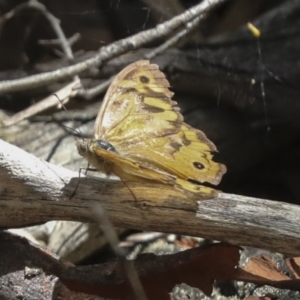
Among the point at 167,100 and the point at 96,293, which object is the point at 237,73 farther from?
the point at 96,293

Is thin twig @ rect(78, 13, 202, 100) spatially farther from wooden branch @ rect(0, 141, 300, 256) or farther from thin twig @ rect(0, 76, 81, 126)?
wooden branch @ rect(0, 141, 300, 256)

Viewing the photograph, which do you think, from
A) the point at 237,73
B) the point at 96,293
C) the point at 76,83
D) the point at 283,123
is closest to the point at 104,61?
the point at 76,83

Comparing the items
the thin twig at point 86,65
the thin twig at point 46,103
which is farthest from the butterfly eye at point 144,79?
the thin twig at point 46,103

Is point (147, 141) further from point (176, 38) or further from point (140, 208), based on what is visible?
point (176, 38)

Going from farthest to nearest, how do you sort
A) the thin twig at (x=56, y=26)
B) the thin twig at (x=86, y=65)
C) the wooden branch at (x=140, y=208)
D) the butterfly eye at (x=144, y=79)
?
the thin twig at (x=56, y=26), the thin twig at (x=86, y=65), the butterfly eye at (x=144, y=79), the wooden branch at (x=140, y=208)

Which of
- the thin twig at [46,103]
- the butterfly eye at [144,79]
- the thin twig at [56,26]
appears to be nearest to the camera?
the butterfly eye at [144,79]

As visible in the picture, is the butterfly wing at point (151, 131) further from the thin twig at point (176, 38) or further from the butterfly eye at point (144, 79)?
the thin twig at point (176, 38)

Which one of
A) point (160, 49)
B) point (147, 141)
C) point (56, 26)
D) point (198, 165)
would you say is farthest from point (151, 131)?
point (56, 26)

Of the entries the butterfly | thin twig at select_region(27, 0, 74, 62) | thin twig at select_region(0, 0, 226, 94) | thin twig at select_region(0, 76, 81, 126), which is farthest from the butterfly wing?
thin twig at select_region(27, 0, 74, 62)
